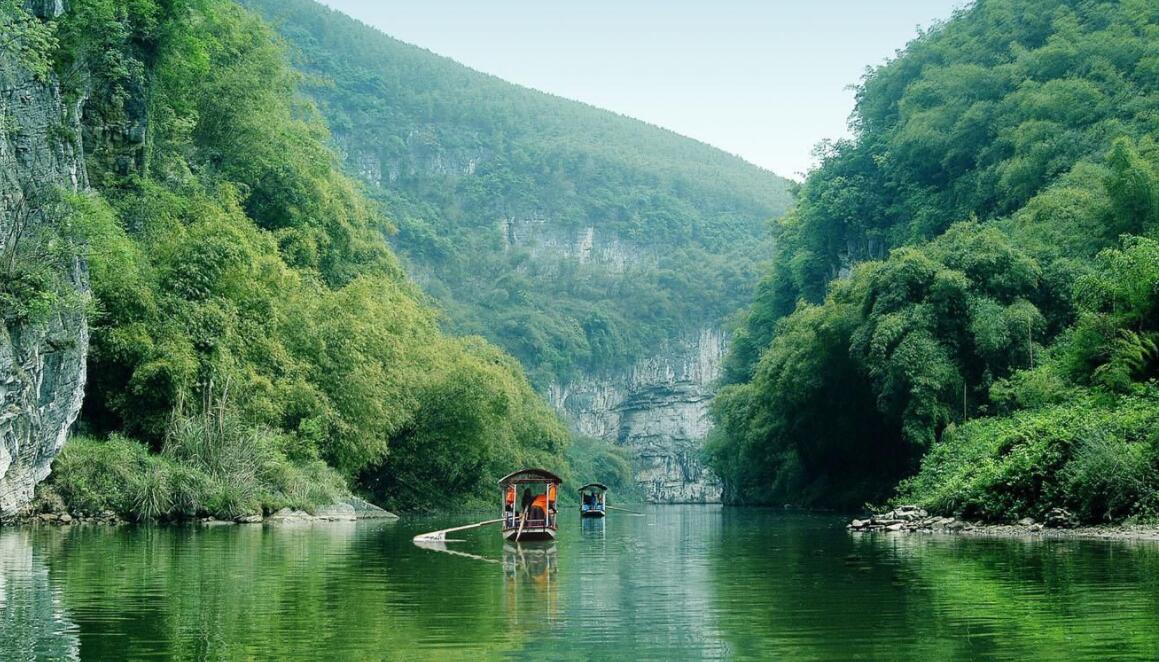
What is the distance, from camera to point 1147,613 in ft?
34.7

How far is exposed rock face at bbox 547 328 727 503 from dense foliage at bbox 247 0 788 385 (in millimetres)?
2374

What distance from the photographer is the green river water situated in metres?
9.16

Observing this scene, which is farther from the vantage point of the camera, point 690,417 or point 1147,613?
point 690,417

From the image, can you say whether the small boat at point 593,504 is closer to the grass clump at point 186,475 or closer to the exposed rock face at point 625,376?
the grass clump at point 186,475

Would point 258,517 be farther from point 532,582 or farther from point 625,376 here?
point 625,376

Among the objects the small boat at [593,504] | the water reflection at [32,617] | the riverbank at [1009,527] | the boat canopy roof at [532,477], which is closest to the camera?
the water reflection at [32,617]

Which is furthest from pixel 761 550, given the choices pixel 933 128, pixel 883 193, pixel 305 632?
pixel 883 193

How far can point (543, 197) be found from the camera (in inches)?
6348

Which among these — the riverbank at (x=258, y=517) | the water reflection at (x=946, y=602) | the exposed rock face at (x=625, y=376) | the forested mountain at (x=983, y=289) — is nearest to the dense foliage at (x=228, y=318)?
the riverbank at (x=258, y=517)

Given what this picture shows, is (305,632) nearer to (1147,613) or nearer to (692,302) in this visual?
(1147,613)

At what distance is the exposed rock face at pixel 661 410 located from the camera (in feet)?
446

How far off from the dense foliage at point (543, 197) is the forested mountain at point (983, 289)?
214 feet

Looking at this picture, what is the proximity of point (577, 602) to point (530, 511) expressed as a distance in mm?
11724

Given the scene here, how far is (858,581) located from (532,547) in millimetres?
9266
